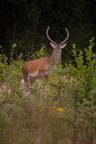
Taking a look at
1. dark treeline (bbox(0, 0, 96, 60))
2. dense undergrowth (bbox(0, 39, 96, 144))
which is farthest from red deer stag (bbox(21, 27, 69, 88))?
dense undergrowth (bbox(0, 39, 96, 144))

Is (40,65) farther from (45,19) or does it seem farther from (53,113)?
(53,113)

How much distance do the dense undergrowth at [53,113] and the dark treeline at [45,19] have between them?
19.9 meters

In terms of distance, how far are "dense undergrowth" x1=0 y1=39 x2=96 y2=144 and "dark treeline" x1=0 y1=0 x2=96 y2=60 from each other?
782 inches

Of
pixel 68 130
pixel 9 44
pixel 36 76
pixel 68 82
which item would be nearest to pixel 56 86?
pixel 68 82

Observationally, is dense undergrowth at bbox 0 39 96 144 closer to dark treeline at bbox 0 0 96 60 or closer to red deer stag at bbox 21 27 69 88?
red deer stag at bbox 21 27 69 88

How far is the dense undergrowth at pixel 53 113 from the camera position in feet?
23.7

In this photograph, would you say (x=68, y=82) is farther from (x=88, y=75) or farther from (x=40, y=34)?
(x=40, y=34)

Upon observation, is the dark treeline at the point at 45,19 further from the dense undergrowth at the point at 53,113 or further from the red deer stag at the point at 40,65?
the dense undergrowth at the point at 53,113

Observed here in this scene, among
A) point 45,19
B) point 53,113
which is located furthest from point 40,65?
point 53,113

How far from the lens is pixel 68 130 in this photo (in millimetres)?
7410

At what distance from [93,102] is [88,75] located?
72 centimetres

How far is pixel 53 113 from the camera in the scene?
24.1 ft

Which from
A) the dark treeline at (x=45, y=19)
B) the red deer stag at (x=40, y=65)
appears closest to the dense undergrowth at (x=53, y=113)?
the red deer stag at (x=40, y=65)

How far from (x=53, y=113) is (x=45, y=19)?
22178 mm
